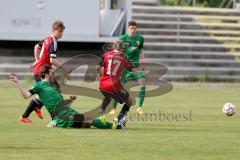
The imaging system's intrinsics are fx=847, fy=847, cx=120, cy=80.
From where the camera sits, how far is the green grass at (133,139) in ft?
37.9

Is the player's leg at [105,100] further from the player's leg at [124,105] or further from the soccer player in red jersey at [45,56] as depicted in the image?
the soccer player in red jersey at [45,56]

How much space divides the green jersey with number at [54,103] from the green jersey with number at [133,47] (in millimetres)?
4275

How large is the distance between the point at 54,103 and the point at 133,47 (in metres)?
4.71

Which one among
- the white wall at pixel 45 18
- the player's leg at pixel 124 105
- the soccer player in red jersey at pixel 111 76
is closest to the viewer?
the player's leg at pixel 124 105

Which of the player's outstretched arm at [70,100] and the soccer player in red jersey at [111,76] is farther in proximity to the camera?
the soccer player in red jersey at [111,76]

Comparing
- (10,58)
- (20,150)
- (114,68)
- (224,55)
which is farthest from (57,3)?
(20,150)

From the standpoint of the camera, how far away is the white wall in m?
32.2

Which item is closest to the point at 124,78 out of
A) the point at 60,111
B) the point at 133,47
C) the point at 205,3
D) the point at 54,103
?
the point at 133,47

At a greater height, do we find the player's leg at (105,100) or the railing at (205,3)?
the player's leg at (105,100)

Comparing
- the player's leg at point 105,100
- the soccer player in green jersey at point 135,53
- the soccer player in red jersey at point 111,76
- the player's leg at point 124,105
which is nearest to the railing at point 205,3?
the soccer player in green jersey at point 135,53

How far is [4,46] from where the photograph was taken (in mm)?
33812

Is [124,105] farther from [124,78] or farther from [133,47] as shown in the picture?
[133,47]

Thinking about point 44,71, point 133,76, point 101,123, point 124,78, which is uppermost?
point 44,71

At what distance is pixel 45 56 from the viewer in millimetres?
16953
